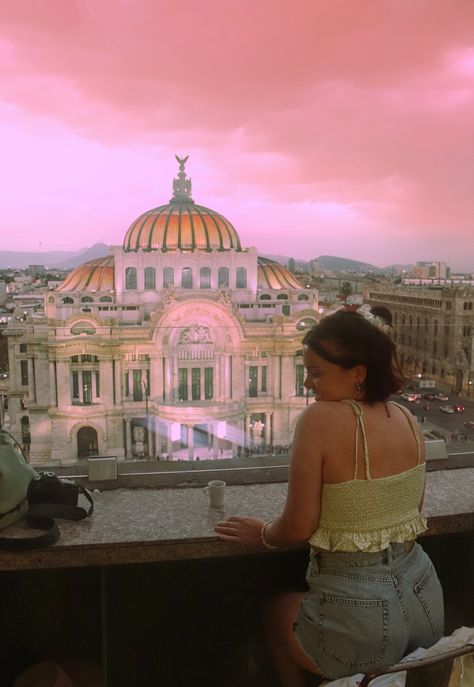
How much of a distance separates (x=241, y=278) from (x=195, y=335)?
14.4ft

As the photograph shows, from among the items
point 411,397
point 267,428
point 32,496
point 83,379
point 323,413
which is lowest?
point 267,428

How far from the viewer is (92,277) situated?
67.6 feet

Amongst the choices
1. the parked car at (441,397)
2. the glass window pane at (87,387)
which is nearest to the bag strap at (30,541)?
the glass window pane at (87,387)

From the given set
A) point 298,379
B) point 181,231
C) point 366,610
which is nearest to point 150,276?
point 181,231

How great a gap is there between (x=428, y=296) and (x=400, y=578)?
2112 centimetres

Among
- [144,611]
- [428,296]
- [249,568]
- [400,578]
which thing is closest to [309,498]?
[400,578]

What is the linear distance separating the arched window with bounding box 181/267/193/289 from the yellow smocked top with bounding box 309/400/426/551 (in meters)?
18.6

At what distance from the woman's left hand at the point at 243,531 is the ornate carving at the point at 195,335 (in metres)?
15.1

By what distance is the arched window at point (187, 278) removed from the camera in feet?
64.8

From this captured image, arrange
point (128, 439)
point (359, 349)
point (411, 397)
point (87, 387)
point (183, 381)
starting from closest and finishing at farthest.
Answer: point (359, 349) → point (87, 387) → point (128, 439) → point (183, 381) → point (411, 397)

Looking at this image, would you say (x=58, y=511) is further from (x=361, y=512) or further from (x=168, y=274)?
(x=168, y=274)

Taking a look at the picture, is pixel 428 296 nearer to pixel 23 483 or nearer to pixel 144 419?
pixel 144 419

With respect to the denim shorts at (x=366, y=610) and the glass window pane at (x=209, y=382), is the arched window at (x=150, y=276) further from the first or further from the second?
the denim shorts at (x=366, y=610)

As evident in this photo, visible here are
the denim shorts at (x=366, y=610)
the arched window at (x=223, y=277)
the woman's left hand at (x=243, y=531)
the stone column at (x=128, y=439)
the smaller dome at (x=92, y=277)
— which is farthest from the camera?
the smaller dome at (x=92, y=277)
